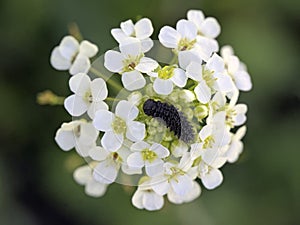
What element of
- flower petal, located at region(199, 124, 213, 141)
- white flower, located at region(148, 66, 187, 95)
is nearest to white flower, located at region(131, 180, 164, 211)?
flower petal, located at region(199, 124, 213, 141)

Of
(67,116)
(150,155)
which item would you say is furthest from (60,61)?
(67,116)

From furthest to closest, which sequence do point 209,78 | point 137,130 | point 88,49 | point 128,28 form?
point 88,49 < point 128,28 < point 209,78 < point 137,130

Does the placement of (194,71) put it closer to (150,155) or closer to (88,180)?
(150,155)

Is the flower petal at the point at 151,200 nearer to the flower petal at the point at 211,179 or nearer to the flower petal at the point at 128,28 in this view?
the flower petal at the point at 211,179

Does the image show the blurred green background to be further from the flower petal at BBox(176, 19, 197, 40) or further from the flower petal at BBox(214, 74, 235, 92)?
the flower petal at BBox(214, 74, 235, 92)

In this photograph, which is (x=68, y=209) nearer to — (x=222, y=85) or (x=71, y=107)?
(x=71, y=107)

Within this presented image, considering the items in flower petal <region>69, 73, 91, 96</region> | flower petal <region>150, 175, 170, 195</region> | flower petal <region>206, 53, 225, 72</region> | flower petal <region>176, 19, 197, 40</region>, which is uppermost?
flower petal <region>176, 19, 197, 40</region>

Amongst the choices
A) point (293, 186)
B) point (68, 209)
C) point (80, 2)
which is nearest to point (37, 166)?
point (68, 209)
